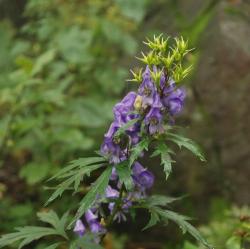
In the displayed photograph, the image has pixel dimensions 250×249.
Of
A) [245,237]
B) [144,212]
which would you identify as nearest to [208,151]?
[144,212]

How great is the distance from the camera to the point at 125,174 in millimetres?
1768

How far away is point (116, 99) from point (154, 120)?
9.97ft

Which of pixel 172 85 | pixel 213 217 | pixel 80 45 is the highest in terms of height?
pixel 80 45

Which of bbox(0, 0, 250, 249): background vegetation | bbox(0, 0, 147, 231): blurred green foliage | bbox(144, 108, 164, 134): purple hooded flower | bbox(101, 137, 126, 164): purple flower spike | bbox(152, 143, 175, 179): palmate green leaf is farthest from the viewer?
bbox(0, 0, 250, 249): background vegetation

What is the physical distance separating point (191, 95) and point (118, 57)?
1018 millimetres

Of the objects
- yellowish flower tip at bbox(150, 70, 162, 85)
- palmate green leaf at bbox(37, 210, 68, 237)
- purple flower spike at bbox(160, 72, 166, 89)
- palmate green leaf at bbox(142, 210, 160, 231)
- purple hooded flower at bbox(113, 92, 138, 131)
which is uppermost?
yellowish flower tip at bbox(150, 70, 162, 85)

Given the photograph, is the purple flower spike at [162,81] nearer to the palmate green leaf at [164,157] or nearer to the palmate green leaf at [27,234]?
the palmate green leaf at [164,157]

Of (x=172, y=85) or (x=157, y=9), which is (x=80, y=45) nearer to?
(x=157, y=9)

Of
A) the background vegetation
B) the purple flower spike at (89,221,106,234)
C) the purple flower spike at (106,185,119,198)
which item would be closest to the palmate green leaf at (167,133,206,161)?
the purple flower spike at (106,185,119,198)

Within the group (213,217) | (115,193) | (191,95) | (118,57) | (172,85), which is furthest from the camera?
(118,57)

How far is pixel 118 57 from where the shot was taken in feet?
17.2

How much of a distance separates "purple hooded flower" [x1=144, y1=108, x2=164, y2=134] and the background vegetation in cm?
200

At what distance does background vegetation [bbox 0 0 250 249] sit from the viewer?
3.97m

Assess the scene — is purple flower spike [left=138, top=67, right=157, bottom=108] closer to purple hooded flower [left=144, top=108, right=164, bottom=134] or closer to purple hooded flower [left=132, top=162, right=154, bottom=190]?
purple hooded flower [left=144, top=108, right=164, bottom=134]
